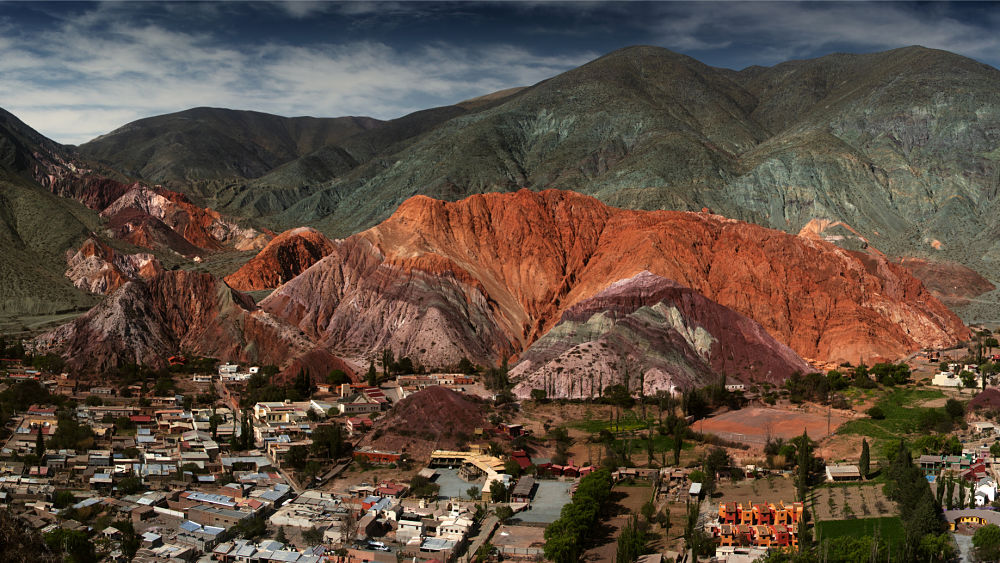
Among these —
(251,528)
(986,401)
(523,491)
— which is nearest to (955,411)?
(986,401)

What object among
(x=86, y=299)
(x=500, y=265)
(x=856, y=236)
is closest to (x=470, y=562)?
(x=500, y=265)

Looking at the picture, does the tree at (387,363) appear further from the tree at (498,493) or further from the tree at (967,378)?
the tree at (967,378)

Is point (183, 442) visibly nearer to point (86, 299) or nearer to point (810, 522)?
point (810, 522)

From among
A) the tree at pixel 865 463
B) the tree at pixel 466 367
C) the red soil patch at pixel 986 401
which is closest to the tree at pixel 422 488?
the tree at pixel 865 463

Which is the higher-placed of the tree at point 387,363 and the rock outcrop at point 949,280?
the rock outcrop at point 949,280

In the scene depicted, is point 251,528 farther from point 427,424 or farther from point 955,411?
point 955,411

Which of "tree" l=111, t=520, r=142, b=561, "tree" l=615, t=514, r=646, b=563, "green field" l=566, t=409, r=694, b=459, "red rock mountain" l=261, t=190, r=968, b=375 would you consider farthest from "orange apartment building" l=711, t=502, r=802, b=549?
"red rock mountain" l=261, t=190, r=968, b=375
